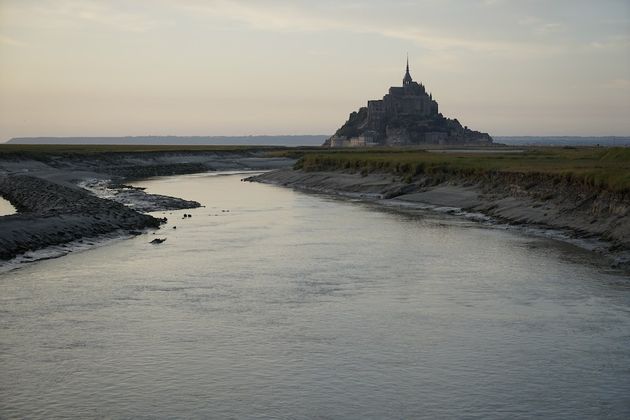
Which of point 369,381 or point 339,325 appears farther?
point 339,325

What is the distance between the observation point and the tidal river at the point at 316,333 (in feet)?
50.8

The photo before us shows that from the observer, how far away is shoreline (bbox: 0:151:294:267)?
3272cm

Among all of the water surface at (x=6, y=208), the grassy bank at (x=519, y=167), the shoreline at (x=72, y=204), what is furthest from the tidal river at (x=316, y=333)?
the water surface at (x=6, y=208)

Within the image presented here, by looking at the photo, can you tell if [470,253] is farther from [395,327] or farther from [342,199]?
[342,199]

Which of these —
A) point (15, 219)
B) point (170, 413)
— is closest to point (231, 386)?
point (170, 413)

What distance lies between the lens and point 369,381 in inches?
651

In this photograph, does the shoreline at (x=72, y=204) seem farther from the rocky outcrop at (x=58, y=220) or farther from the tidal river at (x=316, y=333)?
the tidal river at (x=316, y=333)

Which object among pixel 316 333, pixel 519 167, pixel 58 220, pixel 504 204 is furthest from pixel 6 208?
pixel 519 167

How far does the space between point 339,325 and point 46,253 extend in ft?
51.7

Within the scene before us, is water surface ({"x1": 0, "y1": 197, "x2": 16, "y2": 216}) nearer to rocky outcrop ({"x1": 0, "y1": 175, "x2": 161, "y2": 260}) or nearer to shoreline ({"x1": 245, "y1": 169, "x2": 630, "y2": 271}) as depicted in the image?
rocky outcrop ({"x1": 0, "y1": 175, "x2": 161, "y2": 260})

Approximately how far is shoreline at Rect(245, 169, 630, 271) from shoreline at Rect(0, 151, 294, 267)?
17855 millimetres

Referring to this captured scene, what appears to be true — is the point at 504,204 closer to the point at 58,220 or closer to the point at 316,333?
the point at 58,220

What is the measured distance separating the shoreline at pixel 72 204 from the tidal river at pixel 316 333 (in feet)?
7.86

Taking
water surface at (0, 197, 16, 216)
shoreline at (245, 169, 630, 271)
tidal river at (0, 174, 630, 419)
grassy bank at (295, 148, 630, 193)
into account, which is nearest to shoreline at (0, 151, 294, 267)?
water surface at (0, 197, 16, 216)
